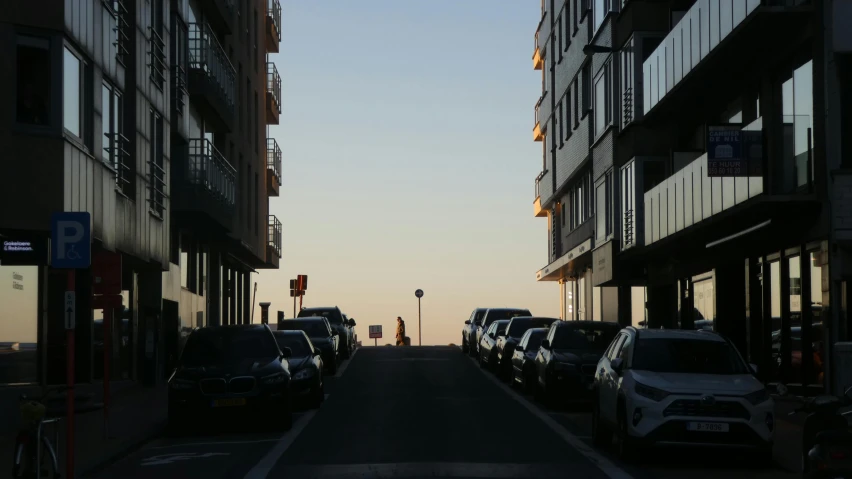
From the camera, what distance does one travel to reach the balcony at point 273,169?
6266cm

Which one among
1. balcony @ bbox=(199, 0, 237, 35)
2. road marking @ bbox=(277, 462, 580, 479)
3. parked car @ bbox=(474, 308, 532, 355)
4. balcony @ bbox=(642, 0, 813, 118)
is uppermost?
balcony @ bbox=(199, 0, 237, 35)

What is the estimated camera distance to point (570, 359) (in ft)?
84.0

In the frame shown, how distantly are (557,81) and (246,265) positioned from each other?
14933mm

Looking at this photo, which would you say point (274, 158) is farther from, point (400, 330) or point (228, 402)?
point (228, 402)

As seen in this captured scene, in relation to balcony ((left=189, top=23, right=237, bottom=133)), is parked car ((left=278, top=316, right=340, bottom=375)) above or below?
below

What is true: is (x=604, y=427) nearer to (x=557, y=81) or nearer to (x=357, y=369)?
(x=357, y=369)

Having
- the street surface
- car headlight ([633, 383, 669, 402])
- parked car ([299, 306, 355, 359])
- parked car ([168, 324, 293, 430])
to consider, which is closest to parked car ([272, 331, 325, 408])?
the street surface

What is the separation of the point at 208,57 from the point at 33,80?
18.9 metres

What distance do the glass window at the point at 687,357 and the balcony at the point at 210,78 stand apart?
83.3ft

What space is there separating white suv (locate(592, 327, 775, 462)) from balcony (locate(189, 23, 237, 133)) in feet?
83.3

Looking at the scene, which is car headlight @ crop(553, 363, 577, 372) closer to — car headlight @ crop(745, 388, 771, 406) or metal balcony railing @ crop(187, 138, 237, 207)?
car headlight @ crop(745, 388, 771, 406)

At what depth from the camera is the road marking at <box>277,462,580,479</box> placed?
14602 mm

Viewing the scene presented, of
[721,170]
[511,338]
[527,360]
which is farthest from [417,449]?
[511,338]

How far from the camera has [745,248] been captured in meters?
30.3
